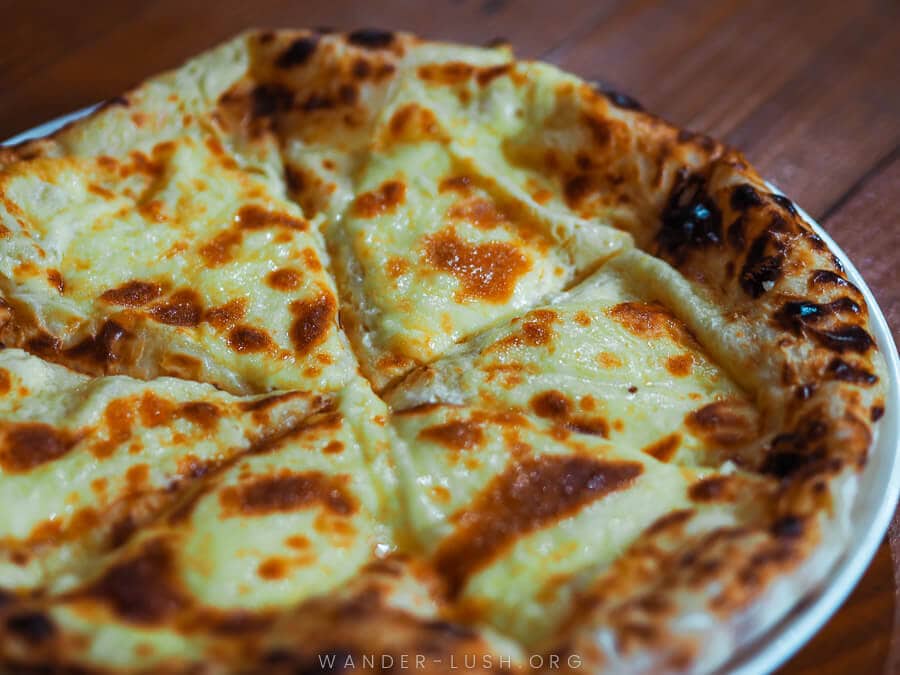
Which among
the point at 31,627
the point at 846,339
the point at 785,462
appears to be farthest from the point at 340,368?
the point at 846,339

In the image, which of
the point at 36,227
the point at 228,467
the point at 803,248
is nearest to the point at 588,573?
the point at 228,467

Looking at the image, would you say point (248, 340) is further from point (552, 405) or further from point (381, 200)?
point (552, 405)

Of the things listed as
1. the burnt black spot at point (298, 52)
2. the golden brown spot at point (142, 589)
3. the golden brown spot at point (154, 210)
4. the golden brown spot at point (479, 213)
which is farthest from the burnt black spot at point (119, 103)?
the golden brown spot at point (142, 589)

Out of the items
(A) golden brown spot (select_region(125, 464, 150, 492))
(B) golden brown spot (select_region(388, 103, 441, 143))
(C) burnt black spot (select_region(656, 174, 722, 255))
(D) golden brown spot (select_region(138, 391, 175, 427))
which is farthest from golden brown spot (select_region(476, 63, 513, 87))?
(A) golden brown spot (select_region(125, 464, 150, 492))

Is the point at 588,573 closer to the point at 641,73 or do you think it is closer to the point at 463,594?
the point at 463,594

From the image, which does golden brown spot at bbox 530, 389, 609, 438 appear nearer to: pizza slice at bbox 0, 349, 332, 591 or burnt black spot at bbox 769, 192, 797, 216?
pizza slice at bbox 0, 349, 332, 591
